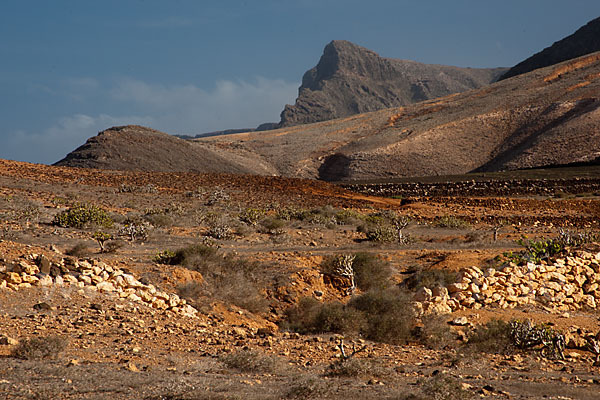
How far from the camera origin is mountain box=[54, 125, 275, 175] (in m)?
60.2

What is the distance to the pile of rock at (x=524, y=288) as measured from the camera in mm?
12305

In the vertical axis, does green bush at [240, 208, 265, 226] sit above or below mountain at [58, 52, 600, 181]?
below

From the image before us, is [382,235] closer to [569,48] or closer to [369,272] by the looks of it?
[369,272]

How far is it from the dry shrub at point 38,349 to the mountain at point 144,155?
53.8 m

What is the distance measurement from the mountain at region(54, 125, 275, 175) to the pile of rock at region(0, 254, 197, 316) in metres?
49.8

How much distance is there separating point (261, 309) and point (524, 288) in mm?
6425

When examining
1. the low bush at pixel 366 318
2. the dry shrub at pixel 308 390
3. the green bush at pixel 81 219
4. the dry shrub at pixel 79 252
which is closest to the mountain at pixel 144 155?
the green bush at pixel 81 219

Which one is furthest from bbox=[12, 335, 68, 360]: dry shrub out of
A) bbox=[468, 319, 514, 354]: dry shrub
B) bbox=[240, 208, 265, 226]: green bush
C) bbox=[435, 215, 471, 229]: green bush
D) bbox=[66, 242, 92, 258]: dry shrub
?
bbox=[435, 215, 471, 229]: green bush

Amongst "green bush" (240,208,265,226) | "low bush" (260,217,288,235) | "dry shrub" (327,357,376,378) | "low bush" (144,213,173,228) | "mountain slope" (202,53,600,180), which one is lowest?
"dry shrub" (327,357,376,378)

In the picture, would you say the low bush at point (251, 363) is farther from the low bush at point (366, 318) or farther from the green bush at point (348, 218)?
the green bush at point (348, 218)

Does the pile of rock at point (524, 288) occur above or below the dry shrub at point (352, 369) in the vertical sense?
below

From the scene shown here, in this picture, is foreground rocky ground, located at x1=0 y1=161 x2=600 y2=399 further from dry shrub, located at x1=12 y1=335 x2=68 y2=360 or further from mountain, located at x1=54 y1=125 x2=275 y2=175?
mountain, located at x1=54 y1=125 x2=275 y2=175

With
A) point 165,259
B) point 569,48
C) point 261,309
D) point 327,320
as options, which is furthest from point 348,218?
point 569,48

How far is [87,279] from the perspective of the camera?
34.6 ft
